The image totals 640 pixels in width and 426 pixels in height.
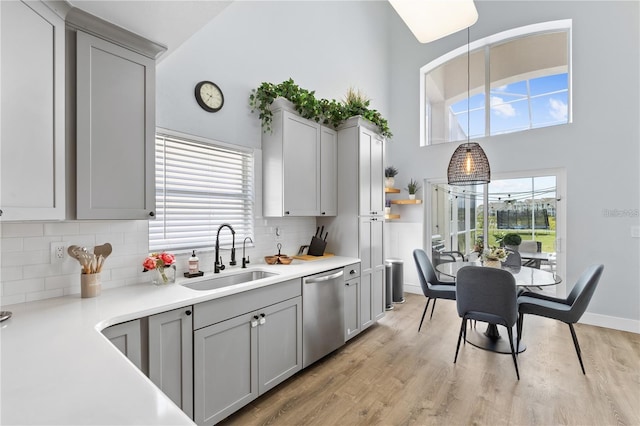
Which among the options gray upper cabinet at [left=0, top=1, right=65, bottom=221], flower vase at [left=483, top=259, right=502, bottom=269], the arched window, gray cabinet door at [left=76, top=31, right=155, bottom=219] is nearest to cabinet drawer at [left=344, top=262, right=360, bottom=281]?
flower vase at [left=483, top=259, right=502, bottom=269]

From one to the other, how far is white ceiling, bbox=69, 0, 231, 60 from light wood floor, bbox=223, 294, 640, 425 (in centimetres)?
255

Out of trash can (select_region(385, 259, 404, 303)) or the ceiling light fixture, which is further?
trash can (select_region(385, 259, 404, 303))

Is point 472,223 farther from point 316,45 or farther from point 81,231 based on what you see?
point 81,231

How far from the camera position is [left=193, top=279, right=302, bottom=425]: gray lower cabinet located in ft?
6.24

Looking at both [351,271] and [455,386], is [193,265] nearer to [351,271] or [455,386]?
[351,271]

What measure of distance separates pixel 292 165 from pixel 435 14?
6.14 feet

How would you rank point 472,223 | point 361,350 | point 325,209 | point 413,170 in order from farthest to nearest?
point 413,170 < point 472,223 < point 325,209 < point 361,350

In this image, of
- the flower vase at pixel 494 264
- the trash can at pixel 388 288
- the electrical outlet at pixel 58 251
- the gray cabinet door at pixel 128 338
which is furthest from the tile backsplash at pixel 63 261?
the flower vase at pixel 494 264

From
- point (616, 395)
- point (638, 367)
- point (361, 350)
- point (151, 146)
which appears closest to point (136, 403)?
point (151, 146)

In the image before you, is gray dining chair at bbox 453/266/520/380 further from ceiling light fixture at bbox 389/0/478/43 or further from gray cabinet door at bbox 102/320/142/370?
gray cabinet door at bbox 102/320/142/370

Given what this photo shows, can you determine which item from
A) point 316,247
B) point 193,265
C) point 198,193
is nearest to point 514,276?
point 316,247

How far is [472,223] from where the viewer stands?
4922 millimetres

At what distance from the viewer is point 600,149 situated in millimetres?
3818

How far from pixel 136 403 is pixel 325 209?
281 centimetres
